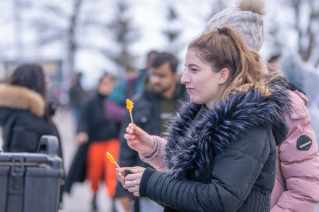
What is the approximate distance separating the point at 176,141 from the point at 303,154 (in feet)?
2.08

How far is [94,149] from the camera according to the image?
6.07 m

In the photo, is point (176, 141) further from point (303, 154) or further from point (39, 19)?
point (39, 19)

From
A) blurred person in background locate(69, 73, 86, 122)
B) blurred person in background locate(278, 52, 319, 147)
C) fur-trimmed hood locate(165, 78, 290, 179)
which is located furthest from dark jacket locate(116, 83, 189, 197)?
blurred person in background locate(69, 73, 86, 122)

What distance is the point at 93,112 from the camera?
632 centimetres

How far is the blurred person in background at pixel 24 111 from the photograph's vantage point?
346 cm

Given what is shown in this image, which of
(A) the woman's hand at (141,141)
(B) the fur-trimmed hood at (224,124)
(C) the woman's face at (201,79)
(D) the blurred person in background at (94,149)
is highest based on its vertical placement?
(C) the woman's face at (201,79)

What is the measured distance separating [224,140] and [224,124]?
0.25 feet

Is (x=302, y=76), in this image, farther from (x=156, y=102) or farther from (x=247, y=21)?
(x=156, y=102)

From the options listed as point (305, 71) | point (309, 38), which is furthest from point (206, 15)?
point (305, 71)

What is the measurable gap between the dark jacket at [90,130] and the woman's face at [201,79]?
4121 mm

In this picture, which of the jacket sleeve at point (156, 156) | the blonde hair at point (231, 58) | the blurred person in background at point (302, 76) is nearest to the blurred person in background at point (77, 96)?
the blurred person in background at point (302, 76)

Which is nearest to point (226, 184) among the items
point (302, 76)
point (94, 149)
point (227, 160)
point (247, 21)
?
point (227, 160)

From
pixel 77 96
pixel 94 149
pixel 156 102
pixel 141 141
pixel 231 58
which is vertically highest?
pixel 231 58

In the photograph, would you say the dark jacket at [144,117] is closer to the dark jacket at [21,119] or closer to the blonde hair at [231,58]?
the dark jacket at [21,119]
